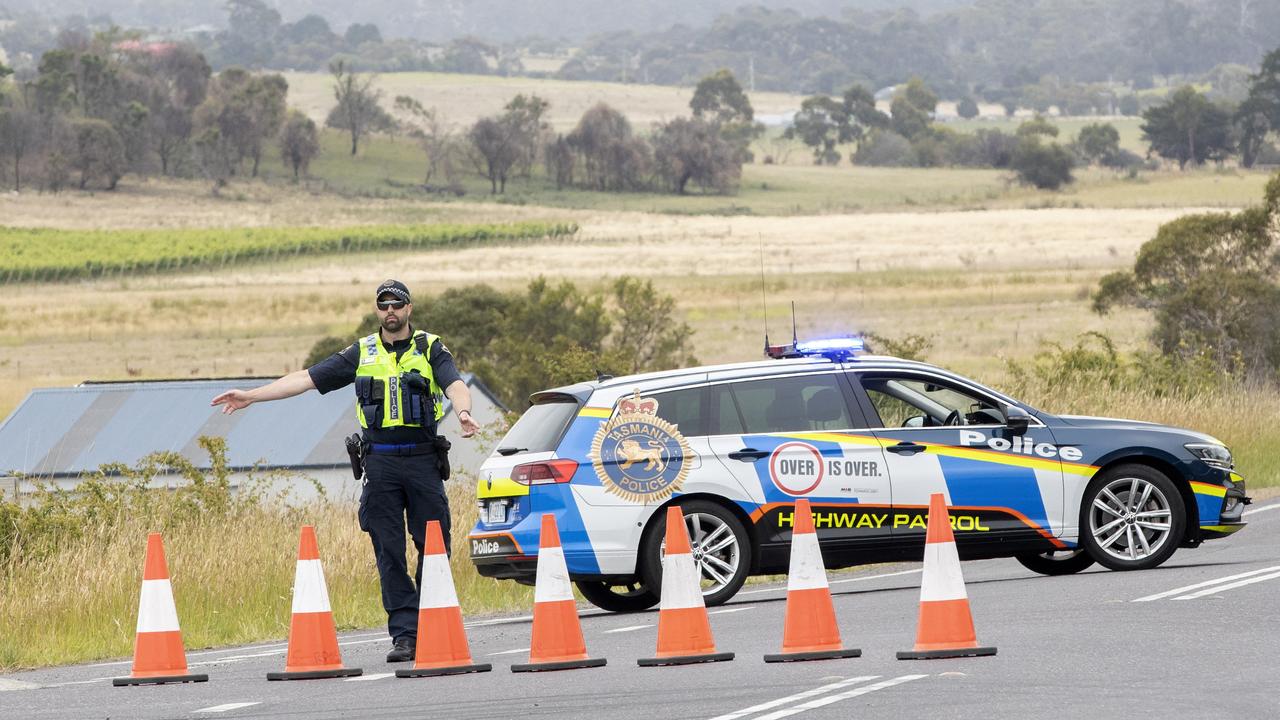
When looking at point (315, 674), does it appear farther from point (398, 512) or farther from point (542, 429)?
point (542, 429)

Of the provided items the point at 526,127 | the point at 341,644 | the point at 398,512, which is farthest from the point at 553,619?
the point at 526,127

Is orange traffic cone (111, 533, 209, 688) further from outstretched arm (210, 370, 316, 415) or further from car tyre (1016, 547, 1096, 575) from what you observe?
car tyre (1016, 547, 1096, 575)

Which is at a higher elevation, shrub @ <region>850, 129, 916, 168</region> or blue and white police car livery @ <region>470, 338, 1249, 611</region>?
shrub @ <region>850, 129, 916, 168</region>

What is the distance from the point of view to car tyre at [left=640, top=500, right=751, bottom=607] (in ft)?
40.4

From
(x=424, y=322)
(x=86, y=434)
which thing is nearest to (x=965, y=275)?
(x=424, y=322)

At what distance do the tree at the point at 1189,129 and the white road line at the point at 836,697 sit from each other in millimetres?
158342

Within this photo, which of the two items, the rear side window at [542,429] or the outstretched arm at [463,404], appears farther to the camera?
the rear side window at [542,429]

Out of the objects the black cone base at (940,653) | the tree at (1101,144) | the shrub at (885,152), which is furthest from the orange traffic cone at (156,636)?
the shrub at (885,152)

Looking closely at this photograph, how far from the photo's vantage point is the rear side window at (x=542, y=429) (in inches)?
488

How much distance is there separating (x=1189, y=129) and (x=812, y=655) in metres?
160

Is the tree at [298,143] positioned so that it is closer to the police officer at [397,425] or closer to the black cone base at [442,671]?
the police officer at [397,425]

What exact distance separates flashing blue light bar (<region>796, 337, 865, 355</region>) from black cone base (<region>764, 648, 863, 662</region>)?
12.2 ft

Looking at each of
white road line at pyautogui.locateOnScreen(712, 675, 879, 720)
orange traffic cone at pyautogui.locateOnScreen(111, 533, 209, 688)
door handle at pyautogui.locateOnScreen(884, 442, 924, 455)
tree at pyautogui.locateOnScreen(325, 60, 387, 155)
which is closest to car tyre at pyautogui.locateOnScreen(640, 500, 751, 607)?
door handle at pyautogui.locateOnScreen(884, 442, 924, 455)

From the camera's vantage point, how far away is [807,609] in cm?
941
